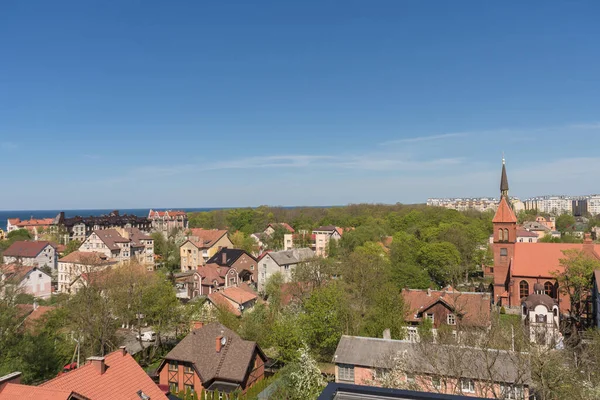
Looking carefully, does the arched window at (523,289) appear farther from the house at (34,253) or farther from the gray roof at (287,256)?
the house at (34,253)

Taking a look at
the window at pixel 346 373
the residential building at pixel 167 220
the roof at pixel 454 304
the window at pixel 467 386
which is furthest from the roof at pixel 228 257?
the residential building at pixel 167 220

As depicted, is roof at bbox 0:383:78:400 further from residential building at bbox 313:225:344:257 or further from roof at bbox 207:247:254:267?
residential building at bbox 313:225:344:257

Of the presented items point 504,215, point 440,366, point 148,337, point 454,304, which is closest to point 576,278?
point 504,215

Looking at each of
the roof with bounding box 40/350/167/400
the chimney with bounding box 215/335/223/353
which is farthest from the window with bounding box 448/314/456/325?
the roof with bounding box 40/350/167/400

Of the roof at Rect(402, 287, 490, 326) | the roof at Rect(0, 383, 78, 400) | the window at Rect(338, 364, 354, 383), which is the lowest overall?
the window at Rect(338, 364, 354, 383)

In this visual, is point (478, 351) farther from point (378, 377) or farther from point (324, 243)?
point (324, 243)

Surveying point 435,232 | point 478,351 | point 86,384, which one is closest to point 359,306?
point 478,351
